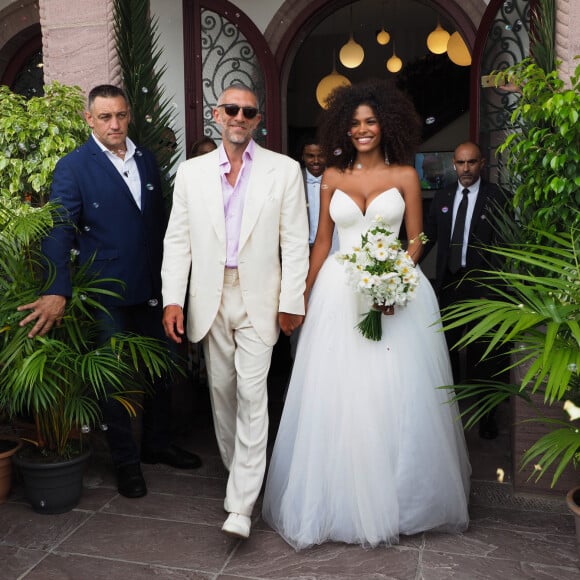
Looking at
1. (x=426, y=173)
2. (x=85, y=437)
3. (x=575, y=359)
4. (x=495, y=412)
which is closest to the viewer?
(x=575, y=359)

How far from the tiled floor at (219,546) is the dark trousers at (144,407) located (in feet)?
0.94


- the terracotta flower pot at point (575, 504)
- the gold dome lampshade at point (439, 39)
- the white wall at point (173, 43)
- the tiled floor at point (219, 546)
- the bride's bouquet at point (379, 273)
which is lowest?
the tiled floor at point (219, 546)

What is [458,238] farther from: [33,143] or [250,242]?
[33,143]

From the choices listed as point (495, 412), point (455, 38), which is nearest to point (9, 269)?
point (495, 412)

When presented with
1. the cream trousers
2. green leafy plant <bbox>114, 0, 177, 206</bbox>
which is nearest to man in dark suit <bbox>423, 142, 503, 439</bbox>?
green leafy plant <bbox>114, 0, 177, 206</bbox>

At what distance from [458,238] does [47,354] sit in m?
3.20

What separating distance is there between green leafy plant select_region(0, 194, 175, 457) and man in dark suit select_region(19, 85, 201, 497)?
0.31 feet

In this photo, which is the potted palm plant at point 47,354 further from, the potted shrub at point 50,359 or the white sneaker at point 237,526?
the white sneaker at point 237,526

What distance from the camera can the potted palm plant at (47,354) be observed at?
3609mm

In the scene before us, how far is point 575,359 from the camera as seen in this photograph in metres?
2.61

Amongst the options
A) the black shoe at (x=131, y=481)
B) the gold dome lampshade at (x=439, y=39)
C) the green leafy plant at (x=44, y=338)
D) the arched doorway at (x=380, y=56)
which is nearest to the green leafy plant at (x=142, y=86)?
the green leafy plant at (x=44, y=338)

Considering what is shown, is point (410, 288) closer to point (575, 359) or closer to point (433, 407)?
point (433, 407)

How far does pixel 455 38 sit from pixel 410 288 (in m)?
5.38

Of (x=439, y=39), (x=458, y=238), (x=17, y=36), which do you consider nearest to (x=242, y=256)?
(x=458, y=238)
